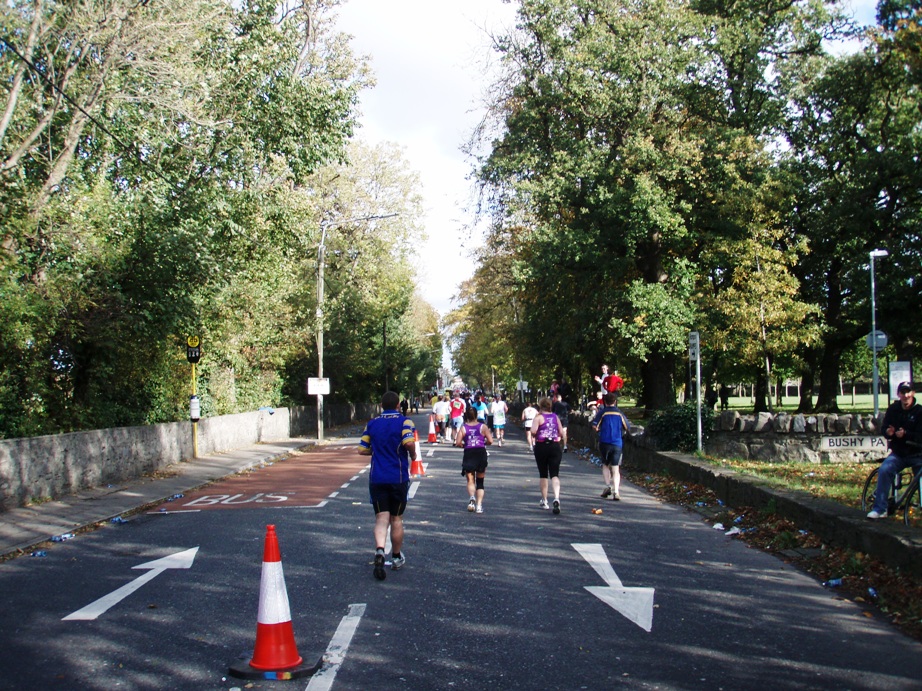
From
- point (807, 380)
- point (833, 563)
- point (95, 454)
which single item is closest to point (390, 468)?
point (833, 563)

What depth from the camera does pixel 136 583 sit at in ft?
26.6

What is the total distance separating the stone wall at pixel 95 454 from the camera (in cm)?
1335

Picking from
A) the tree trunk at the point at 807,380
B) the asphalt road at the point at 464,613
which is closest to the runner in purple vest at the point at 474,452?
the asphalt road at the point at 464,613

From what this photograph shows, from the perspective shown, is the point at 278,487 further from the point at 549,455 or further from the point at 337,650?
the point at 337,650

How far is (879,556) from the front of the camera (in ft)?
25.7

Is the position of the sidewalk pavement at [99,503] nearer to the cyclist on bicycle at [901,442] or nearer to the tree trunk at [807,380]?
the cyclist on bicycle at [901,442]

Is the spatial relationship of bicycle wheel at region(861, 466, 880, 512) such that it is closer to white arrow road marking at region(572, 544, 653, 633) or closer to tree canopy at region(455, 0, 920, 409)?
white arrow road marking at region(572, 544, 653, 633)

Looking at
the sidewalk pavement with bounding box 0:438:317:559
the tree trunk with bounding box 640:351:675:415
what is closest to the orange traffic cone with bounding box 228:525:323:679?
the sidewalk pavement with bounding box 0:438:317:559

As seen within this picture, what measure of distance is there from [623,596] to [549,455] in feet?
17.3

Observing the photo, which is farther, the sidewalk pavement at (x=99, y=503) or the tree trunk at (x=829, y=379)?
the tree trunk at (x=829, y=379)

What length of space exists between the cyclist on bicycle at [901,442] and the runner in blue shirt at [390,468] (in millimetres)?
4841

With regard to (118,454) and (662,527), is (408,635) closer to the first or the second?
(662,527)

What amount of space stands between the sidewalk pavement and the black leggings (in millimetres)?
6685

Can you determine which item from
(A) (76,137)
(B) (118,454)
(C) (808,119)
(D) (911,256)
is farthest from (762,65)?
(B) (118,454)
